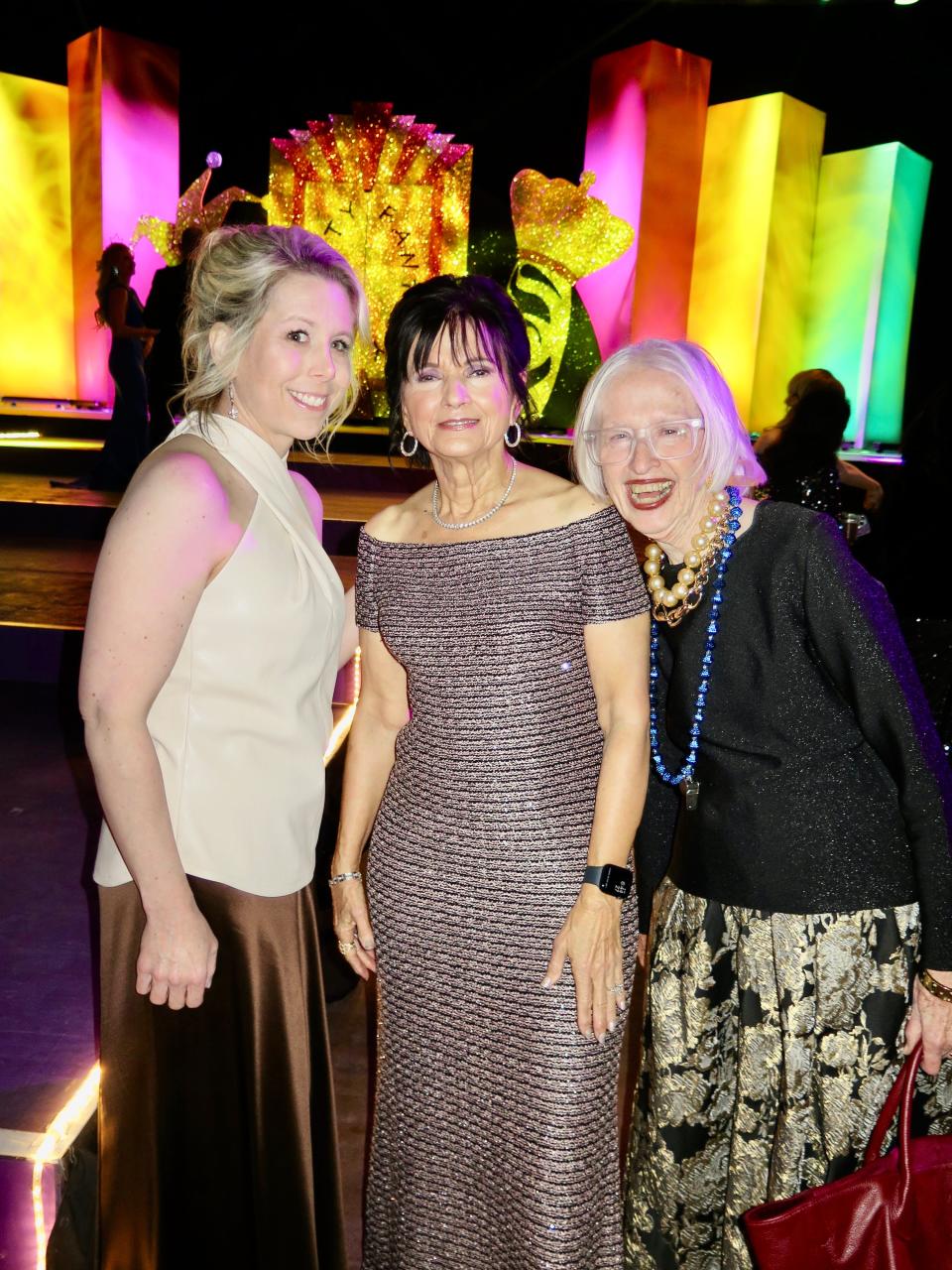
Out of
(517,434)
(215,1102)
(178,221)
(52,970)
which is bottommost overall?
(52,970)

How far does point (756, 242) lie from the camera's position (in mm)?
9297

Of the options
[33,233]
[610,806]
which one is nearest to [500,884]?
[610,806]

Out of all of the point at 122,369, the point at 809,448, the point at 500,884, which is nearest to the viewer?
the point at 500,884

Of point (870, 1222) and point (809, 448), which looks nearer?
point (870, 1222)

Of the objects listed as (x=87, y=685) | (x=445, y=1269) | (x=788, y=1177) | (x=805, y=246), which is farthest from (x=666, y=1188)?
(x=805, y=246)

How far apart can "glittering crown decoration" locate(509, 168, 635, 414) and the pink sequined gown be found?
7.71 meters

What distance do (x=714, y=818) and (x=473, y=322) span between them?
921 mm

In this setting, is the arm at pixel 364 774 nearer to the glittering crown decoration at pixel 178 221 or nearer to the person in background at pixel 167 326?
the person in background at pixel 167 326

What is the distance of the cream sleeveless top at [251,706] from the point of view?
1.43 m

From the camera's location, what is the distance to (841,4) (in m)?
8.98

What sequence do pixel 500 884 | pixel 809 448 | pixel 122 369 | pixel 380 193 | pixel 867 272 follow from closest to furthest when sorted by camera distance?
1. pixel 500 884
2. pixel 809 448
3. pixel 122 369
4. pixel 867 272
5. pixel 380 193

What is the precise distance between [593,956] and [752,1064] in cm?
33

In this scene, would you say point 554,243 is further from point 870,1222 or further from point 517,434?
point 870,1222

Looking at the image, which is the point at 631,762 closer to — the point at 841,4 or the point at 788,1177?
the point at 788,1177
